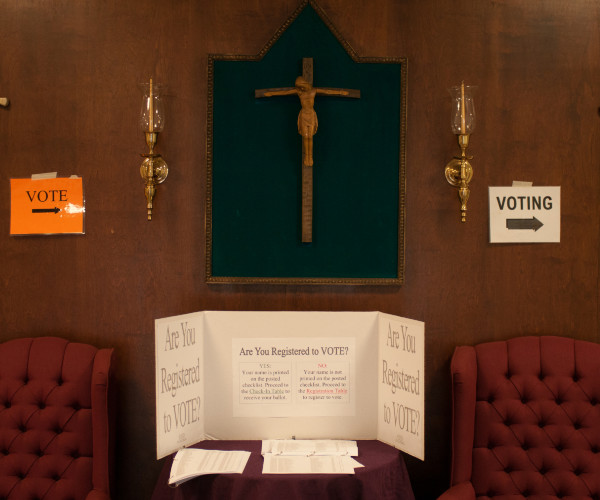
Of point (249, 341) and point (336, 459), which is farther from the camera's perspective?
point (249, 341)

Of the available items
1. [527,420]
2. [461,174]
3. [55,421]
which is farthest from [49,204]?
[527,420]

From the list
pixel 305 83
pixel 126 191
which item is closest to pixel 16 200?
pixel 126 191

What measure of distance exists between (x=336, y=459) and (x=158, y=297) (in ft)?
3.40

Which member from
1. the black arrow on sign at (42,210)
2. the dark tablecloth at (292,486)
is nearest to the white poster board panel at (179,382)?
the dark tablecloth at (292,486)

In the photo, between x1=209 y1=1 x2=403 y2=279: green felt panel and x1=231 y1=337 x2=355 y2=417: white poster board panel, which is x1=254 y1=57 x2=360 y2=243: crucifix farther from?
x1=231 y1=337 x2=355 y2=417: white poster board panel

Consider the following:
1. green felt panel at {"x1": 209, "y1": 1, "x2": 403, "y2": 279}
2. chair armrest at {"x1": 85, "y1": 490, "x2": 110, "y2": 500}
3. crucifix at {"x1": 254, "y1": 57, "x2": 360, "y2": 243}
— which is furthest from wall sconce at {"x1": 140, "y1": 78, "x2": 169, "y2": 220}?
chair armrest at {"x1": 85, "y1": 490, "x2": 110, "y2": 500}

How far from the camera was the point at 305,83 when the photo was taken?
201 centimetres

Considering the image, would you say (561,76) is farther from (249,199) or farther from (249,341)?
(249,341)

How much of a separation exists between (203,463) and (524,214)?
1698 mm

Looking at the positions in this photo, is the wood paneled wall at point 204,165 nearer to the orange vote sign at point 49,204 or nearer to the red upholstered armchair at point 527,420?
the orange vote sign at point 49,204

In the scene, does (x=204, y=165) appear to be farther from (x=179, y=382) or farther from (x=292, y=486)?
(x=292, y=486)

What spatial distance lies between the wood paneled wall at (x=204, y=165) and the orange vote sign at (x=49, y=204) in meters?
0.05

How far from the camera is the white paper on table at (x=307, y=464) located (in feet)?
5.30

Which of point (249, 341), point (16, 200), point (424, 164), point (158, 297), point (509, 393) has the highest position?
point (424, 164)
